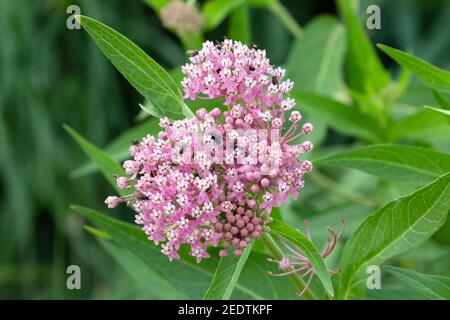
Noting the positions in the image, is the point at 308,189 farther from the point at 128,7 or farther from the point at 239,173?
the point at 239,173

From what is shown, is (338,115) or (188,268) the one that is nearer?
(188,268)

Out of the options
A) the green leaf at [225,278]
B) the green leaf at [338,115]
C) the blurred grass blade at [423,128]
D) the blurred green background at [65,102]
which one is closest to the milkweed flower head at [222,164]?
the green leaf at [225,278]

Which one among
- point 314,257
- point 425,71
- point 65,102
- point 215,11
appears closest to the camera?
point 314,257

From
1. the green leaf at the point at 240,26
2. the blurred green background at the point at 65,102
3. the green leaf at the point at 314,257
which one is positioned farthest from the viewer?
the blurred green background at the point at 65,102

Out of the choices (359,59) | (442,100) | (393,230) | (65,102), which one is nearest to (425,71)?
(442,100)

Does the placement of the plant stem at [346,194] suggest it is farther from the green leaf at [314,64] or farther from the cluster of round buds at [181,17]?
the cluster of round buds at [181,17]

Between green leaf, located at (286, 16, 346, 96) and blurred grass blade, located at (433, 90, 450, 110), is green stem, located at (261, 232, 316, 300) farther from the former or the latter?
green leaf, located at (286, 16, 346, 96)

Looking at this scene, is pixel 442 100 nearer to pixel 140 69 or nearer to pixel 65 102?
pixel 140 69
